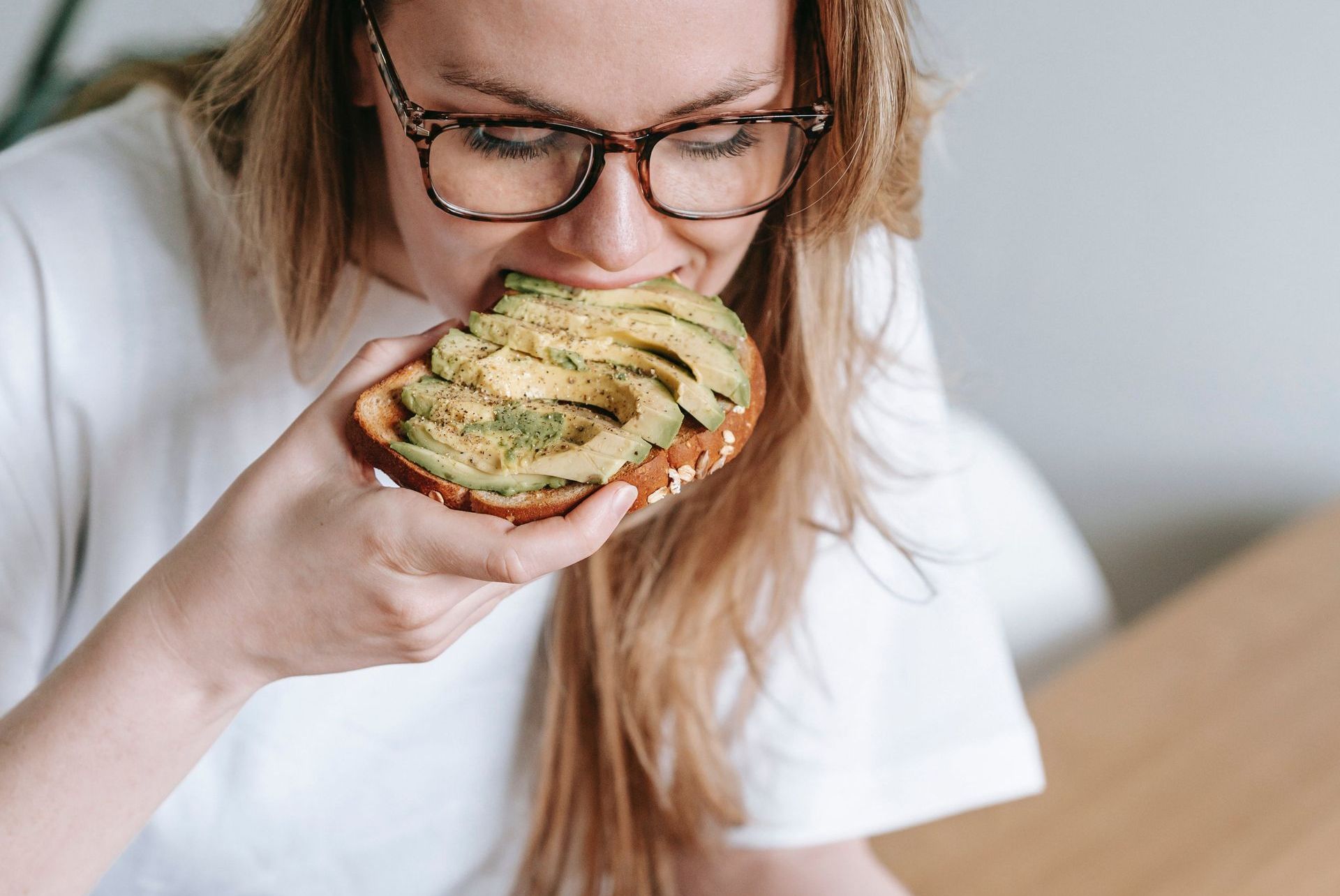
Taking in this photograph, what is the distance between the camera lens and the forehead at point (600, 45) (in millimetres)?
880

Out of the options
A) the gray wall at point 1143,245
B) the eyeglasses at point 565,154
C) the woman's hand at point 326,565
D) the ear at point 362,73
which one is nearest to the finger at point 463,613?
the woman's hand at point 326,565

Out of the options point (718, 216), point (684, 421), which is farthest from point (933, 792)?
point (718, 216)

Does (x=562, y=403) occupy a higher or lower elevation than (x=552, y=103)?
lower

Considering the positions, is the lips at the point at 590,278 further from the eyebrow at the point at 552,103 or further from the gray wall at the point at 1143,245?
the gray wall at the point at 1143,245

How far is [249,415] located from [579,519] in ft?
2.09

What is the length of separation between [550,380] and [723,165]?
260 mm

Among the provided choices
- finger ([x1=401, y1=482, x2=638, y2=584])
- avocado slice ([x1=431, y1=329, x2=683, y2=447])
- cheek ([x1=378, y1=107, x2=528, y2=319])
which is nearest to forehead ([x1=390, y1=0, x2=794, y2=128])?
cheek ([x1=378, y1=107, x2=528, y2=319])

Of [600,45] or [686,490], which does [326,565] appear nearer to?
[600,45]

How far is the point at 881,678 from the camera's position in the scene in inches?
70.8

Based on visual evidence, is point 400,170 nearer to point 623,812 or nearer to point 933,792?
point 623,812

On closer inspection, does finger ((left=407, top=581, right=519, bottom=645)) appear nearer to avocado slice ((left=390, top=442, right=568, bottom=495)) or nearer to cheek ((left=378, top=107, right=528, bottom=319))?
avocado slice ((left=390, top=442, right=568, bottom=495))

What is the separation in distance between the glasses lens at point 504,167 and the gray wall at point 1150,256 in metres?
1.34

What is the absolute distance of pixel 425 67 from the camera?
0.96m

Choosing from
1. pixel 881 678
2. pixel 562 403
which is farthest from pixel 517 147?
pixel 881 678
